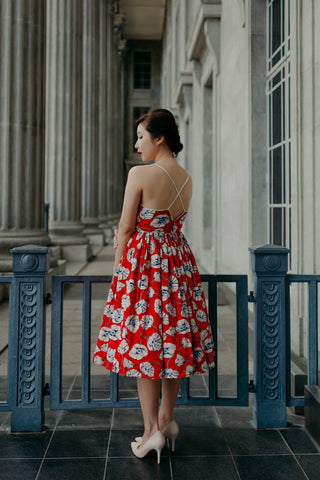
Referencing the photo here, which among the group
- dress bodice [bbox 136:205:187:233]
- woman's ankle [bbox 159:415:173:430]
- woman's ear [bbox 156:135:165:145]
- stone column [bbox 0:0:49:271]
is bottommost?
woman's ankle [bbox 159:415:173:430]

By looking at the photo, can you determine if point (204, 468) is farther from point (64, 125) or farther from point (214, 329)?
point (64, 125)

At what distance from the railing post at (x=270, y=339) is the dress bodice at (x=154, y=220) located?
2.40ft

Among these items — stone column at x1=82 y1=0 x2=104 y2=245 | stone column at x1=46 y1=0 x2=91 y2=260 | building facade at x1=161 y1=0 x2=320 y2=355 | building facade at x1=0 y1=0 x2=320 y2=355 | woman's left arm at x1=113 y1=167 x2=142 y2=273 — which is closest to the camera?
woman's left arm at x1=113 y1=167 x2=142 y2=273

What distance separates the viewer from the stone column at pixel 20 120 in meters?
7.75

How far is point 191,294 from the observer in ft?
9.91

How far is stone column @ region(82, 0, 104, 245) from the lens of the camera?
726 inches

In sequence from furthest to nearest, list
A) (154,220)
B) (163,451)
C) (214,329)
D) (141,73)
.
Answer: (141,73) < (214,329) < (163,451) < (154,220)

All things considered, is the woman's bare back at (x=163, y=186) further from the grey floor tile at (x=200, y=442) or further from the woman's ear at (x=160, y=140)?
the grey floor tile at (x=200, y=442)

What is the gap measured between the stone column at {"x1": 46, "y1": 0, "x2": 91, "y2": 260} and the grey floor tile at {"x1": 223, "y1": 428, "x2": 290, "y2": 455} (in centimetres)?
1022

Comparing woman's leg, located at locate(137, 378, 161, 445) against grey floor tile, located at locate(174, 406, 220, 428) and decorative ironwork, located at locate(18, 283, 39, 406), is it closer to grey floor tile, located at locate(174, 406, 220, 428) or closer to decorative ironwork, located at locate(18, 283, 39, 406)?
grey floor tile, located at locate(174, 406, 220, 428)

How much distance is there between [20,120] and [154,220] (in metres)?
5.69

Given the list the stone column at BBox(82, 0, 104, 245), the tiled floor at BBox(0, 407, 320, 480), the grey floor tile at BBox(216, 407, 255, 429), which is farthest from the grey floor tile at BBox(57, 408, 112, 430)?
the stone column at BBox(82, 0, 104, 245)

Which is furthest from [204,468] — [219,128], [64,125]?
[64,125]

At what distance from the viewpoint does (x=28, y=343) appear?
3.36 metres
